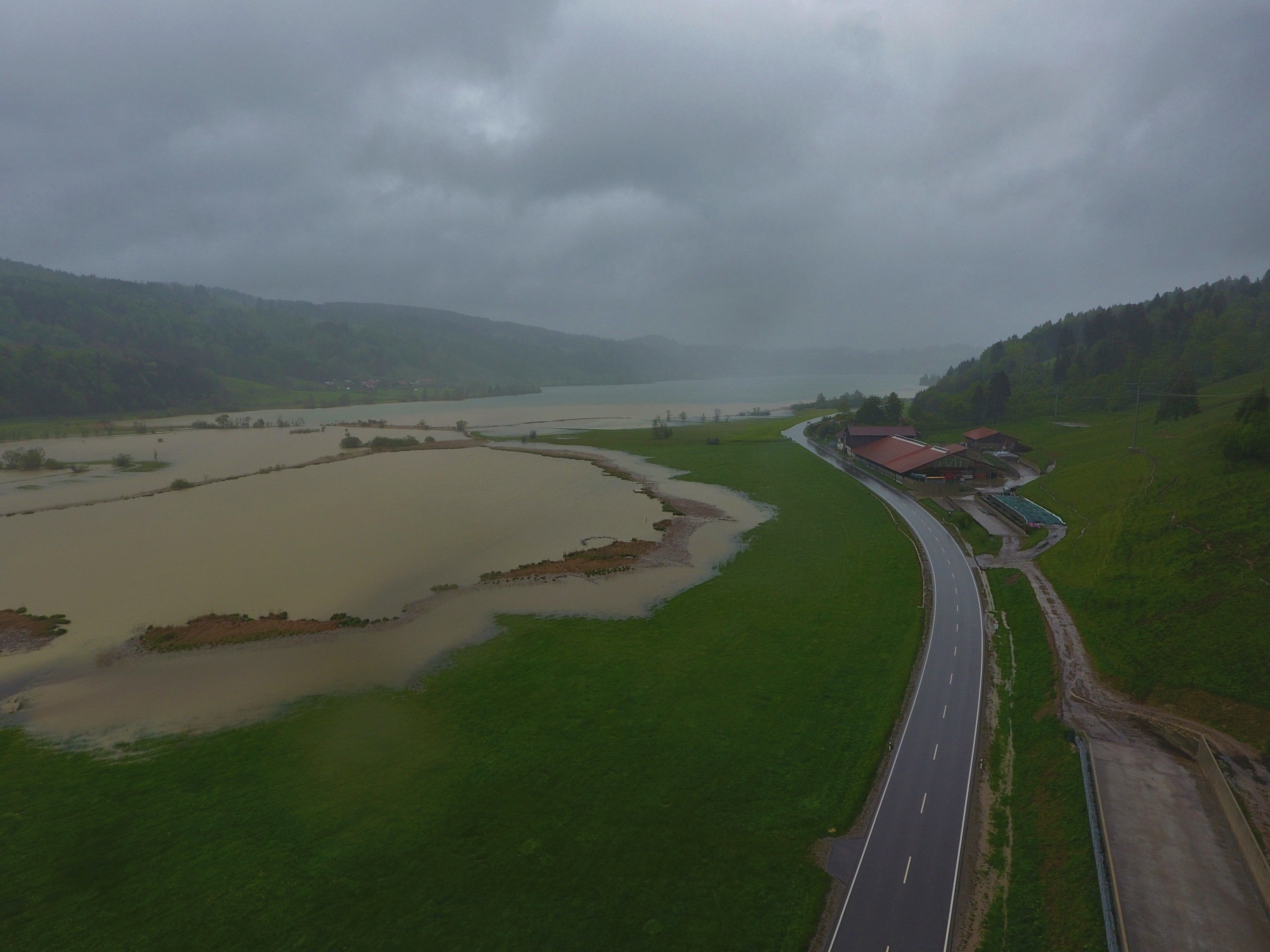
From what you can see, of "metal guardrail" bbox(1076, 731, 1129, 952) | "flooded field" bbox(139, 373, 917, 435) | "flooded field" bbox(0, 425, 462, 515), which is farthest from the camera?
"flooded field" bbox(139, 373, 917, 435)

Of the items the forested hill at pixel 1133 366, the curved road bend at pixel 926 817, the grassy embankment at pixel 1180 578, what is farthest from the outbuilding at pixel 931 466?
the curved road bend at pixel 926 817

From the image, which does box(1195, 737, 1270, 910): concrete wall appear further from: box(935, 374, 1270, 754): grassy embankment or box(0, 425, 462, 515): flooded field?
box(0, 425, 462, 515): flooded field

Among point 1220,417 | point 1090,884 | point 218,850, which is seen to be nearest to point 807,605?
point 1090,884

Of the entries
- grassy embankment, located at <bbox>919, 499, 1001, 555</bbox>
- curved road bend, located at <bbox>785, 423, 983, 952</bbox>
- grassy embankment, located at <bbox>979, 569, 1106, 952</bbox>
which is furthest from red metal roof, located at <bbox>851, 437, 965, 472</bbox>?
grassy embankment, located at <bbox>979, 569, 1106, 952</bbox>

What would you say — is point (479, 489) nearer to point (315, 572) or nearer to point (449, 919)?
point (315, 572)

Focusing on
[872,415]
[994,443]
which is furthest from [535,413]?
[994,443]
